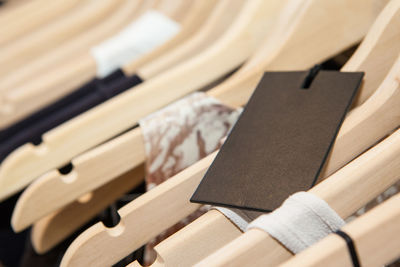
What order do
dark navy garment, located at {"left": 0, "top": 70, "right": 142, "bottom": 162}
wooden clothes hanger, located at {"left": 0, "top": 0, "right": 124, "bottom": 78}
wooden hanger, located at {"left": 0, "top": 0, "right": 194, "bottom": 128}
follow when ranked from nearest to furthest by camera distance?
1. dark navy garment, located at {"left": 0, "top": 70, "right": 142, "bottom": 162}
2. wooden hanger, located at {"left": 0, "top": 0, "right": 194, "bottom": 128}
3. wooden clothes hanger, located at {"left": 0, "top": 0, "right": 124, "bottom": 78}

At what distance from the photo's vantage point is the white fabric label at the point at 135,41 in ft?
2.46

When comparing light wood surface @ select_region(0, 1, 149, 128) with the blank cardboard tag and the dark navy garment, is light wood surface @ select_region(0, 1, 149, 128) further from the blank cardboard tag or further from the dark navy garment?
the blank cardboard tag

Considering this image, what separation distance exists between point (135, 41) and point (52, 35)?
221mm

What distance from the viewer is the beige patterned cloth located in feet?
1.62

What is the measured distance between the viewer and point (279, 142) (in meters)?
0.38

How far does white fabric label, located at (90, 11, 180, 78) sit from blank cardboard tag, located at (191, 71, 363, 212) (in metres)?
0.37

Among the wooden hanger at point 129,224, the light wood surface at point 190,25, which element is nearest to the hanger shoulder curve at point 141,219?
the wooden hanger at point 129,224

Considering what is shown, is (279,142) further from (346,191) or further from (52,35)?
(52,35)

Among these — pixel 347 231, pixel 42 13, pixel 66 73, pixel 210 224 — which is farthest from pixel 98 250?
pixel 42 13

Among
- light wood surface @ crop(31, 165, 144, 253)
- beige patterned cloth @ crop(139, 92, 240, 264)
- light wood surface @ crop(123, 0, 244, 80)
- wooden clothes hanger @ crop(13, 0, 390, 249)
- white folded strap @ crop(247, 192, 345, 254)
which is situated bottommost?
light wood surface @ crop(31, 165, 144, 253)

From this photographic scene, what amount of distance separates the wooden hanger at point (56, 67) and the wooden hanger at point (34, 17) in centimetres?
16

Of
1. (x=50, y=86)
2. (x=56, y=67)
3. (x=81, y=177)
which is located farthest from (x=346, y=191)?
(x=56, y=67)

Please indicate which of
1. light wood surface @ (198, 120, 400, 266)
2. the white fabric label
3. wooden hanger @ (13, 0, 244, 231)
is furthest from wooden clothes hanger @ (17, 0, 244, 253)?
light wood surface @ (198, 120, 400, 266)

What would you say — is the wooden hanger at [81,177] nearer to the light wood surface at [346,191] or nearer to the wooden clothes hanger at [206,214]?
the wooden clothes hanger at [206,214]
